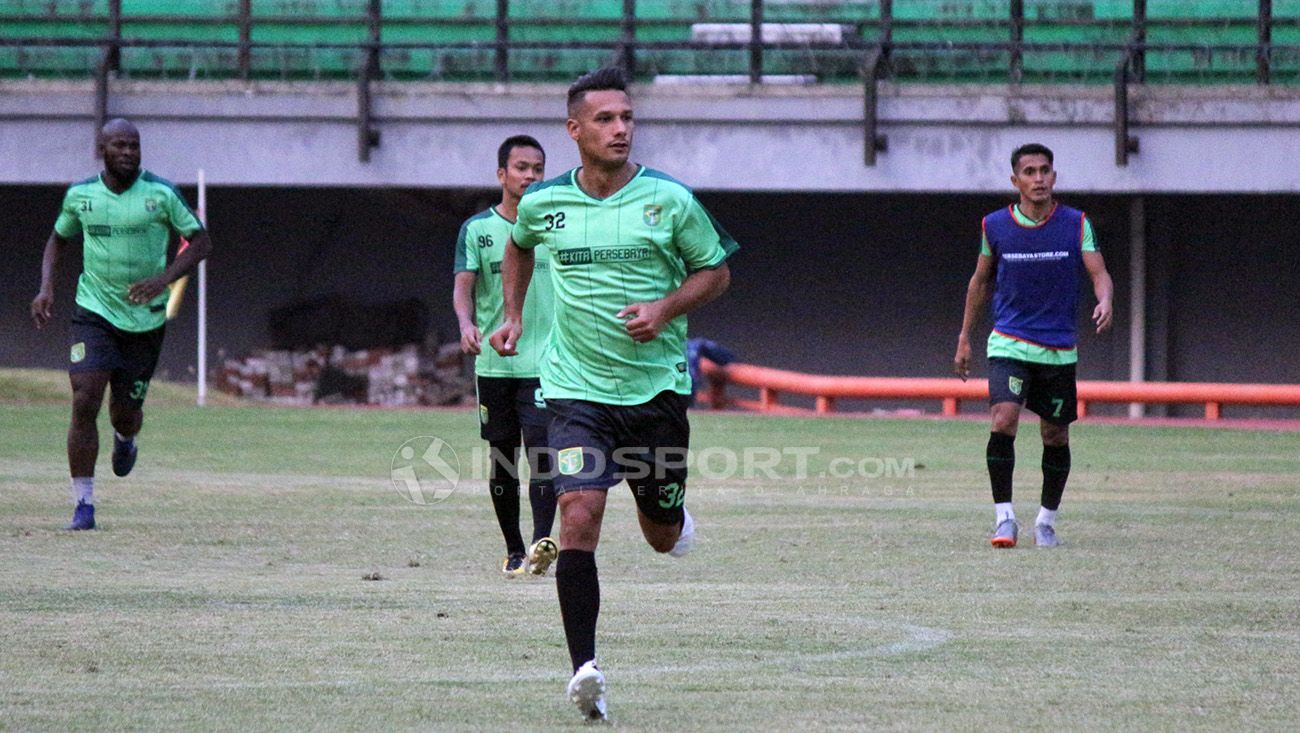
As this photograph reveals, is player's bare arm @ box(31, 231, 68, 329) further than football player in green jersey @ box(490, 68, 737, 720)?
Yes

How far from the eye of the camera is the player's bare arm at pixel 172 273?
11.5 meters

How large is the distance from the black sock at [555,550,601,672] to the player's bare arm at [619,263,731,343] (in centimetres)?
74

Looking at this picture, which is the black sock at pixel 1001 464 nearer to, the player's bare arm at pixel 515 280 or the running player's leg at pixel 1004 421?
the running player's leg at pixel 1004 421

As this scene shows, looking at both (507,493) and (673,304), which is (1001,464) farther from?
(673,304)

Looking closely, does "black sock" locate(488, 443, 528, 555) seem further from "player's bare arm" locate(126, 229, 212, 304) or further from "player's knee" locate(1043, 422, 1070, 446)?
"player's knee" locate(1043, 422, 1070, 446)

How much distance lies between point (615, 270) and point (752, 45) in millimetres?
20747

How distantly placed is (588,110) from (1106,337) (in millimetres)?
23379

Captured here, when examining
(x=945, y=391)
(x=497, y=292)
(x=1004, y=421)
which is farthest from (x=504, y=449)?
(x=945, y=391)

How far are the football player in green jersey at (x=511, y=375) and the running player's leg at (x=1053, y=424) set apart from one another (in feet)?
10.2

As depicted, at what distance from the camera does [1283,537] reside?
11508 millimetres

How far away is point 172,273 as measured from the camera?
11.6 meters

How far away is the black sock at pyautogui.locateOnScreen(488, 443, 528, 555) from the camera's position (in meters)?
9.88

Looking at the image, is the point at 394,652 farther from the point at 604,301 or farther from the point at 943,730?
the point at 943,730

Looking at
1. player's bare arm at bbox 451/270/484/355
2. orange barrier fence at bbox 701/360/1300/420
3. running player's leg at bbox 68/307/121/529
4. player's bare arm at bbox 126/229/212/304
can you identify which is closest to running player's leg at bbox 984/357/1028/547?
player's bare arm at bbox 451/270/484/355
